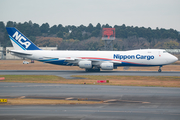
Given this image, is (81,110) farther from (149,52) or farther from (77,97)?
(149,52)

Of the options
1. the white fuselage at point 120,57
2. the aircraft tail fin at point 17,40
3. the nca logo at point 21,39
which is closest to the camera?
the white fuselage at point 120,57

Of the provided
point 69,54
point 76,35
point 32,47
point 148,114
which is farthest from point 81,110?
point 76,35

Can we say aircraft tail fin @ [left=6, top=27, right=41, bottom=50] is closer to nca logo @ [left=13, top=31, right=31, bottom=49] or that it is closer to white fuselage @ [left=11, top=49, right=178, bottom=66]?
nca logo @ [left=13, top=31, right=31, bottom=49]

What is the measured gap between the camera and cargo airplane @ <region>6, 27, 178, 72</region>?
1804 inches

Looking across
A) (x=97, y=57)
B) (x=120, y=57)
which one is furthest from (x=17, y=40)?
(x=120, y=57)

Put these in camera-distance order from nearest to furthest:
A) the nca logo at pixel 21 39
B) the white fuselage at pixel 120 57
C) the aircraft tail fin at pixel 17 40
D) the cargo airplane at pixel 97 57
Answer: the cargo airplane at pixel 97 57 < the white fuselage at pixel 120 57 < the aircraft tail fin at pixel 17 40 < the nca logo at pixel 21 39

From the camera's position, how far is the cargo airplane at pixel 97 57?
1804 inches

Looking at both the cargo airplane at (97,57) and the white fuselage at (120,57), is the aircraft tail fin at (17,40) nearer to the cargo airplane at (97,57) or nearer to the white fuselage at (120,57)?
the cargo airplane at (97,57)

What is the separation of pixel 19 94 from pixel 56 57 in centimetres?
2570

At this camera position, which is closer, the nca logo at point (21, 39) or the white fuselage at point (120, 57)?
the white fuselage at point (120, 57)

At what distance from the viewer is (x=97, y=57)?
4681cm

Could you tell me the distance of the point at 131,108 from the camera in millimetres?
16500

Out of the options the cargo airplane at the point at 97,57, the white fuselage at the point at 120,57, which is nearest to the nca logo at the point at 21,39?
the cargo airplane at the point at 97,57

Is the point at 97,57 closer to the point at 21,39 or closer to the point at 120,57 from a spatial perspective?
the point at 120,57
